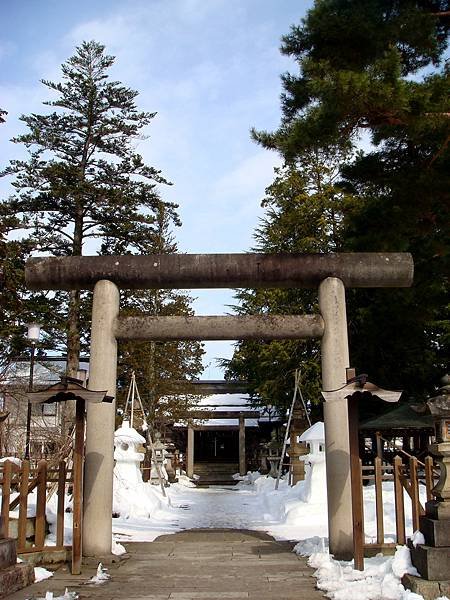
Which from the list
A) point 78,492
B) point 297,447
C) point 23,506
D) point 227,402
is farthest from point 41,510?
point 227,402

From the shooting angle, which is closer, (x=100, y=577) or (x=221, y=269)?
(x=100, y=577)

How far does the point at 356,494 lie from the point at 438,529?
4.59ft

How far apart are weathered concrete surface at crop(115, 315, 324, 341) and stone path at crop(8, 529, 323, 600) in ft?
10.7

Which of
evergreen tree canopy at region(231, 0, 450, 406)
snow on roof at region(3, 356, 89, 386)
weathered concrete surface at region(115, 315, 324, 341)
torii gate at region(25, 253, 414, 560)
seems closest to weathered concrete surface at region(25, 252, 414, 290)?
torii gate at region(25, 253, 414, 560)

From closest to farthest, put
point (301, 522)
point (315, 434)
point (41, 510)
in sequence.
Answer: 1. point (41, 510)
2. point (301, 522)
3. point (315, 434)

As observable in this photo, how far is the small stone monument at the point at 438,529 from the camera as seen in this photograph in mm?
6121

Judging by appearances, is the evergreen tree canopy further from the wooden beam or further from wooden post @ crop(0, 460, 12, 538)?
the wooden beam

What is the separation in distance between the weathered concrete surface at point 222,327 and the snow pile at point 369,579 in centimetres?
336

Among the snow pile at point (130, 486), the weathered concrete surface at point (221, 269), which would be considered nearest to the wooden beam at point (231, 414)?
the snow pile at point (130, 486)

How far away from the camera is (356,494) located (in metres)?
7.62

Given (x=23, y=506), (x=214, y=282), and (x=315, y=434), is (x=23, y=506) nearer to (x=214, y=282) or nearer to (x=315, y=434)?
(x=214, y=282)

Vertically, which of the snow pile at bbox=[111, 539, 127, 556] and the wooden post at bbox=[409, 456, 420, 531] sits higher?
the wooden post at bbox=[409, 456, 420, 531]

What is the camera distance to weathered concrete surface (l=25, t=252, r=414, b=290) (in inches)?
370

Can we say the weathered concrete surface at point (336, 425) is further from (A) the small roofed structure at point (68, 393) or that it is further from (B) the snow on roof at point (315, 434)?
(B) the snow on roof at point (315, 434)
